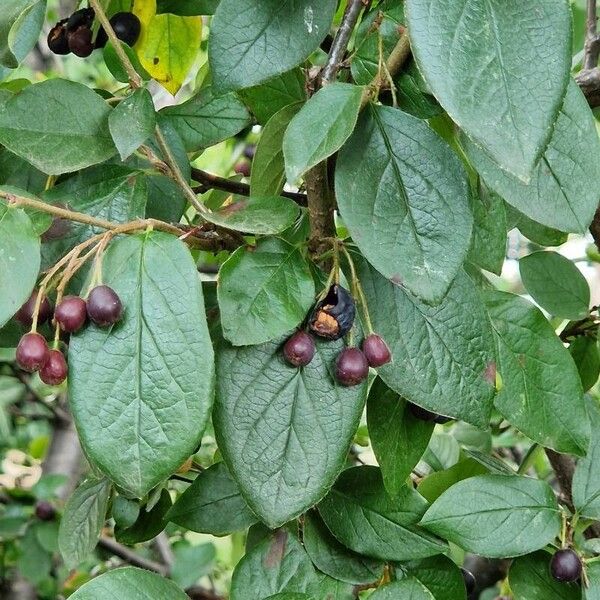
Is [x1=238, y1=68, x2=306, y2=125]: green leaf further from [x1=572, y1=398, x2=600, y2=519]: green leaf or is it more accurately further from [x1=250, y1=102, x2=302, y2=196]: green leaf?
[x1=572, y1=398, x2=600, y2=519]: green leaf

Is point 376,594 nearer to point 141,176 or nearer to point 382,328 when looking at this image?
point 382,328

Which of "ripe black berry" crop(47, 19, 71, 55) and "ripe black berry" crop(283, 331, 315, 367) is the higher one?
"ripe black berry" crop(47, 19, 71, 55)

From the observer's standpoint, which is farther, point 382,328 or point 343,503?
point 343,503

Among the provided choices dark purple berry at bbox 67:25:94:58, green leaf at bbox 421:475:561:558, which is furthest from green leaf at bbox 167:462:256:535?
dark purple berry at bbox 67:25:94:58

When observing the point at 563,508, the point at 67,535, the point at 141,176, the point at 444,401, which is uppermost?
the point at 141,176

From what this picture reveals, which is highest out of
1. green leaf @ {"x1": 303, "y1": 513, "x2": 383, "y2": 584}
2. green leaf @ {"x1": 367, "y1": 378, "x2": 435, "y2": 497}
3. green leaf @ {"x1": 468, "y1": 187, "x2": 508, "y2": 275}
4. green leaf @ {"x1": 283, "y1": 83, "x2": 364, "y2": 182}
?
green leaf @ {"x1": 283, "y1": 83, "x2": 364, "y2": 182}

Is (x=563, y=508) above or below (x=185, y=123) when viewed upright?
below

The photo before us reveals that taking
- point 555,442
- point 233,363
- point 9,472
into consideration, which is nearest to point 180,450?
point 233,363

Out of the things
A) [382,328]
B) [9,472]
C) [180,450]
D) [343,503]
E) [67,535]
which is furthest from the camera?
[9,472]
